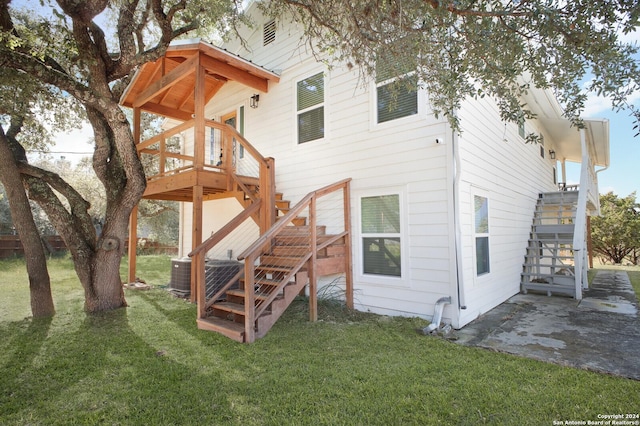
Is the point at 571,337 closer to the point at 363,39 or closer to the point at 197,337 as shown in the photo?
the point at 363,39

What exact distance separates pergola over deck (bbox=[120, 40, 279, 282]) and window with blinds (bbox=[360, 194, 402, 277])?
64.3 inches

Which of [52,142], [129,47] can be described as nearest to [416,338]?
[129,47]

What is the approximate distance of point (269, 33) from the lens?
315 inches

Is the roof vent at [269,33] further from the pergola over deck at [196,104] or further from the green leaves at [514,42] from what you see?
the green leaves at [514,42]

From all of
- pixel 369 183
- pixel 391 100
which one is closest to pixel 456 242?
pixel 369 183

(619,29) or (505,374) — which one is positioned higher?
(619,29)

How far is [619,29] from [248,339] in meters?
4.43

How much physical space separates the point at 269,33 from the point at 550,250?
8026 mm

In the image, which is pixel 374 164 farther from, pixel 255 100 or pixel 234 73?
pixel 255 100

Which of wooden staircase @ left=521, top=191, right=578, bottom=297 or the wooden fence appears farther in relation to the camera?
the wooden fence

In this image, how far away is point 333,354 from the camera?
3662mm

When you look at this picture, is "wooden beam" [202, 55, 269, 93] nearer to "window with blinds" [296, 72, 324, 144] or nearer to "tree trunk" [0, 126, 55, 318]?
"window with blinds" [296, 72, 324, 144]

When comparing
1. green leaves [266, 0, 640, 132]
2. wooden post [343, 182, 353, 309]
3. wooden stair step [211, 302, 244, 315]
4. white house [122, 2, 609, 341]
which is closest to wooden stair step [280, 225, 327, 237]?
white house [122, 2, 609, 341]

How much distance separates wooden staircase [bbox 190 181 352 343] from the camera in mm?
4074
